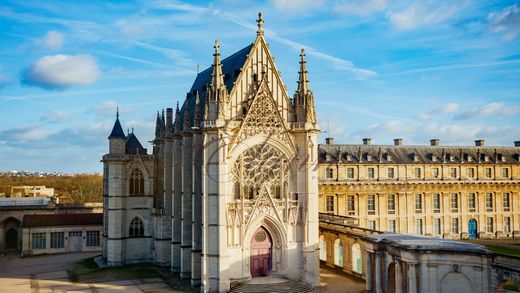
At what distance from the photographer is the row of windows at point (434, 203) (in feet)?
178

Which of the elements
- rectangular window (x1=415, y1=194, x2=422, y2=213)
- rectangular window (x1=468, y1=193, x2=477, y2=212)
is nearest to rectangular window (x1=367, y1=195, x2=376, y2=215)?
rectangular window (x1=415, y1=194, x2=422, y2=213)

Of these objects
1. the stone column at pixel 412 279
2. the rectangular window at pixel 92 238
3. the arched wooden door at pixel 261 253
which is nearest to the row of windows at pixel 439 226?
the arched wooden door at pixel 261 253

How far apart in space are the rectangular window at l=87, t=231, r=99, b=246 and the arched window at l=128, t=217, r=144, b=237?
11.1 m

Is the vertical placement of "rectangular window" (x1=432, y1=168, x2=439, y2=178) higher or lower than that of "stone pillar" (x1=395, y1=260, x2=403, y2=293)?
higher

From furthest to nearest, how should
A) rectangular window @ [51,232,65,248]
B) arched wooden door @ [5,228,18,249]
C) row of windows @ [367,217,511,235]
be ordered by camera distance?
arched wooden door @ [5,228,18,249] → row of windows @ [367,217,511,235] → rectangular window @ [51,232,65,248]

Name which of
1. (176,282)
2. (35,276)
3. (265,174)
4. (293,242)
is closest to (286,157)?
(265,174)

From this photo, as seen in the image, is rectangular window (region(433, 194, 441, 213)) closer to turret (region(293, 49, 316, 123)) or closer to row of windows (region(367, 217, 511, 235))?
row of windows (region(367, 217, 511, 235))

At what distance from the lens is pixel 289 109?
1443 inches

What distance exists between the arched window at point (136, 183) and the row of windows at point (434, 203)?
2037cm

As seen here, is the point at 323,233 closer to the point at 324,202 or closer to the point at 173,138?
the point at 324,202

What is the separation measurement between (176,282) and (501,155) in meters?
44.7

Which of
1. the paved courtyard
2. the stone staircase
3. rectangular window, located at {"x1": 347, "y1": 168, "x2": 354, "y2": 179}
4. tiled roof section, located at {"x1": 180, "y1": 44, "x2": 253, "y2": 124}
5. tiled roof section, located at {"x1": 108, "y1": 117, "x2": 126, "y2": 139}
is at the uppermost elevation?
tiled roof section, located at {"x1": 180, "y1": 44, "x2": 253, "y2": 124}

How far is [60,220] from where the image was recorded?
2133 inches

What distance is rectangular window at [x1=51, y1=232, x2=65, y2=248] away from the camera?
53628 millimetres
